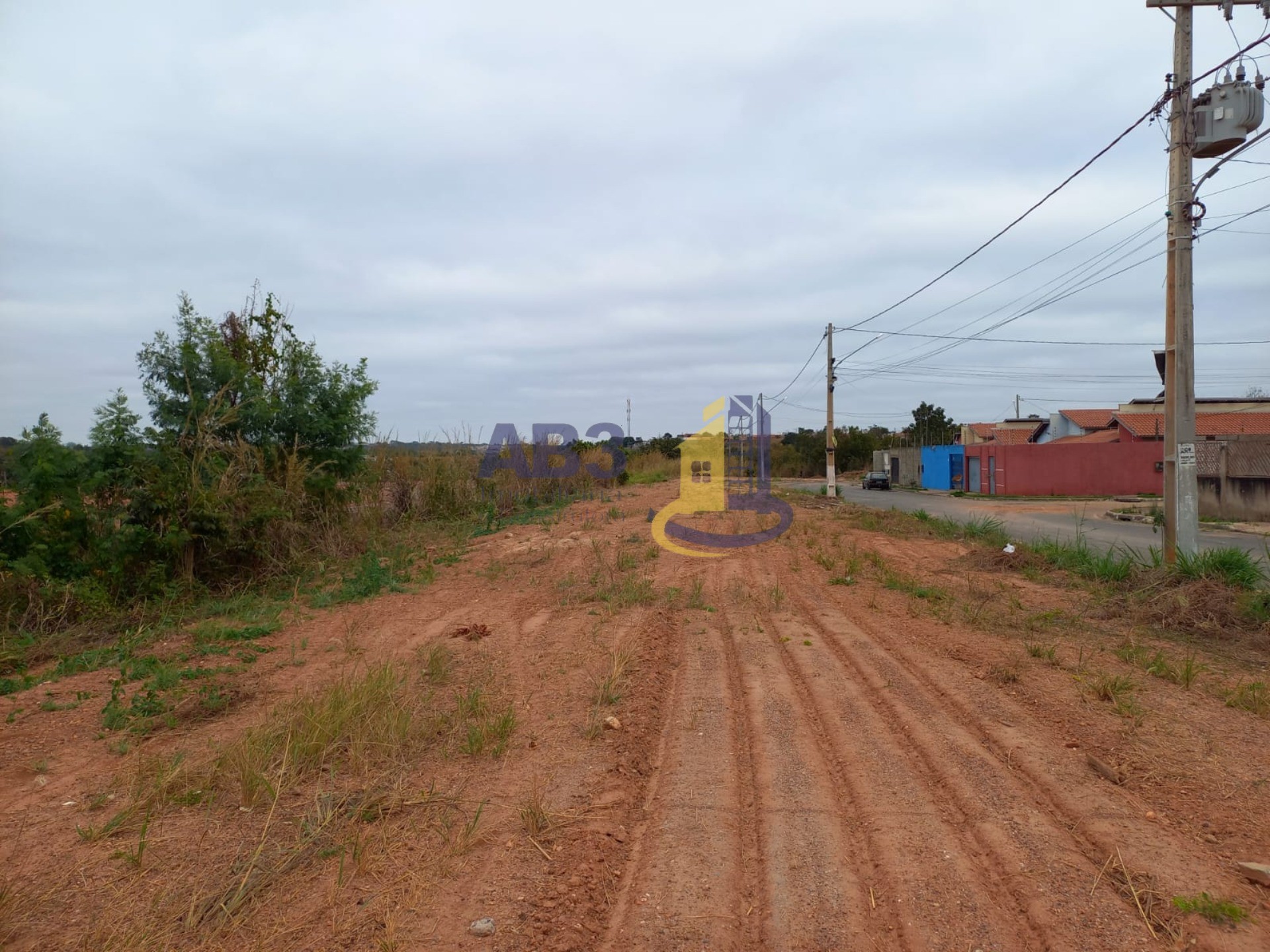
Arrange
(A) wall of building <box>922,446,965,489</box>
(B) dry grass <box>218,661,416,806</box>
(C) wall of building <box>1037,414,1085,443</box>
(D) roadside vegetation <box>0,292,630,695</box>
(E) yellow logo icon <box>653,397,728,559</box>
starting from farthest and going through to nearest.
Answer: (C) wall of building <box>1037,414,1085,443</box> < (A) wall of building <box>922,446,965,489</box> < (E) yellow logo icon <box>653,397,728,559</box> < (D) roadside vegetation <box>0,292,630,695</box> < (B) dry grass <box>218,661,416,806</box>

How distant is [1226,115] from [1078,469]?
3095 centimetres

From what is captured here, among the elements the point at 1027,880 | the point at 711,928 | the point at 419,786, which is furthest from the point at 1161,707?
the point at 419,786

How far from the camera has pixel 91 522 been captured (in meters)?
8.91

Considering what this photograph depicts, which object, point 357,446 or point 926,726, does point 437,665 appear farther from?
point 357,446

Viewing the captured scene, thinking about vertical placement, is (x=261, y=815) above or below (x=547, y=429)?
below

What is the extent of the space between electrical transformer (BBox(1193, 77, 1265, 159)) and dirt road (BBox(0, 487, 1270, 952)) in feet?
22.2

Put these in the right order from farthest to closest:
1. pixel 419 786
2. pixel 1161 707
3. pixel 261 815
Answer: pixel 1161 707, pixel 419 786, pixel 261 815

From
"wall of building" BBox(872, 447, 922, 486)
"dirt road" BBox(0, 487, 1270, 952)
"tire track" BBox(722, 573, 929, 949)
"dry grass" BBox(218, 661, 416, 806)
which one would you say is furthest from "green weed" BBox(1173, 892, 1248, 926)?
"wall of building" BBox(872, 447, 922, 486)

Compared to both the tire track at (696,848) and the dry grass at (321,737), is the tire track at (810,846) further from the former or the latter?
the dry grass at (321,737)

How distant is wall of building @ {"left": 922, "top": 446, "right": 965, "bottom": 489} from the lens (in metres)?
43.9

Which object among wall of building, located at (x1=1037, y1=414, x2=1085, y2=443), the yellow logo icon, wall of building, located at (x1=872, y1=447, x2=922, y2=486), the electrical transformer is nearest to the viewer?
the electrical transformer

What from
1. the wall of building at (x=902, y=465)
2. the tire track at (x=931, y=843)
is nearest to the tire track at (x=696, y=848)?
the tire track at (x=931, y=843)

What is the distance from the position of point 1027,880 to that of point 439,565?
396 inches

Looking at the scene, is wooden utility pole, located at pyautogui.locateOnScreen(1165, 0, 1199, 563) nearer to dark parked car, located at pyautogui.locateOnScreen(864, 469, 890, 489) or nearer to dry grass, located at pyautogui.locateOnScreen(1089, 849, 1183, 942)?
dry grass, located at pyautogui.locateOnScreen(1089, 849, 1183, 942)
